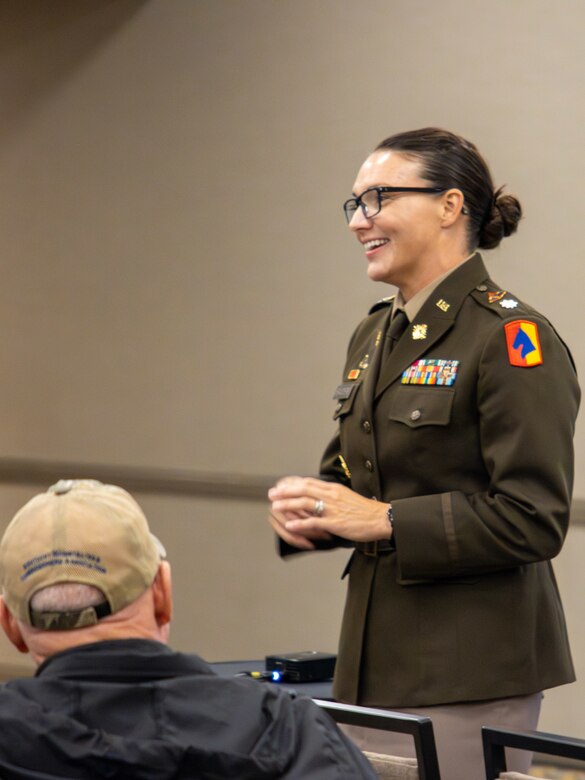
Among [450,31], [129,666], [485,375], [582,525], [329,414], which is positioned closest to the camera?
[129,666]

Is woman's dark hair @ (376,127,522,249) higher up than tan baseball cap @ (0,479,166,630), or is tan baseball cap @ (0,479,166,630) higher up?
woman's dark hair @ (376,127,522,249)

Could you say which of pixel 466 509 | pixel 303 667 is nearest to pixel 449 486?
pixel 466 509

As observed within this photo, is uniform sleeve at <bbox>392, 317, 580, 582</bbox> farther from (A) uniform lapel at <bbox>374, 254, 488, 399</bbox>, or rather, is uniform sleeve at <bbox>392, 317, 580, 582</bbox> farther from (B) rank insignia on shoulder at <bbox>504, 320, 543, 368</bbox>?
(A) uniform lapel at <bbox>374, 254, 488, 399</bbox>

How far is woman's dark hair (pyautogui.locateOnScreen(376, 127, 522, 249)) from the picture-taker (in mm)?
2029

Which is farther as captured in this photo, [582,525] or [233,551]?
[233,551]

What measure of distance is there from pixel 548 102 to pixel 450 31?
0.44m

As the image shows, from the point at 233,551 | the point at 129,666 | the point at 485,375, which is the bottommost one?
the point at 233,551

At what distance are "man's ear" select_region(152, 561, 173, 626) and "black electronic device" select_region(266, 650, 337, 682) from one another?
1.21m

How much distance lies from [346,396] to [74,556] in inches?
37.8

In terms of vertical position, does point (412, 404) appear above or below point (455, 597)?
above

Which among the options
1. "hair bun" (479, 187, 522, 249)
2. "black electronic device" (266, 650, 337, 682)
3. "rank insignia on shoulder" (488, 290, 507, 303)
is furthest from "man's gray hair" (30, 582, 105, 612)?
"black electronic device" (266, 650, 337, 682)

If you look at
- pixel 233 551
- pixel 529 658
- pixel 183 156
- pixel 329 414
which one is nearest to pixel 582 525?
pixel 329 414

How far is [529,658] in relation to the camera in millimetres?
1870

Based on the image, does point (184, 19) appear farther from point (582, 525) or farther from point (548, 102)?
point (582, 525)
